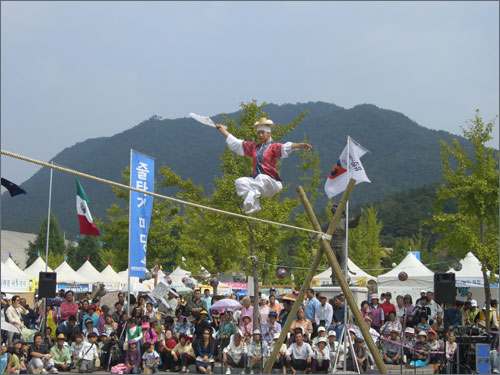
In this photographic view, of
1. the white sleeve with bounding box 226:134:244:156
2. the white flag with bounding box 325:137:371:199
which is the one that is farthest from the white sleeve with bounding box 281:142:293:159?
the white flag with bounding box 325:137:371:199

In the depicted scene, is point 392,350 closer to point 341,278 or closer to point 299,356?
point 299,356

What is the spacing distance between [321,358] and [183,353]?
85.6 inches

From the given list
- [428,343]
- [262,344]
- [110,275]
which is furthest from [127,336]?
[110,275]

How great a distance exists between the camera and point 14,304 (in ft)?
37.0

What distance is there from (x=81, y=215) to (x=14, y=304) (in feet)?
6.27

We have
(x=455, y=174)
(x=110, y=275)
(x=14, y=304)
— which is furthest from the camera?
(x=110, y=275)

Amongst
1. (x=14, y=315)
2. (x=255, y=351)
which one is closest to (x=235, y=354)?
(x=255, y=351)

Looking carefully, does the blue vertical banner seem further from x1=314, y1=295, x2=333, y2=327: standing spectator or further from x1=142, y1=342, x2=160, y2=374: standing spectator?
x1=314, y1=295, x2=333, y2=327: standing spectator

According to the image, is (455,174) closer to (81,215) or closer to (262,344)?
(262,344)

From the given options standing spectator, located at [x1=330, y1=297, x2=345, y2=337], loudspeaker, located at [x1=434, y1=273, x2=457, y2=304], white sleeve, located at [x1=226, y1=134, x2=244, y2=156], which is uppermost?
white sleeve, located at [x1=226, y1=134, x2=244, y2=156]

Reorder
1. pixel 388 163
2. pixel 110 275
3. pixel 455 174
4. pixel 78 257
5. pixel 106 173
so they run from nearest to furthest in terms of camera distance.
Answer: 1. pixel 455 174
2. pixel 110 275
3. pixel 78 257
4. pixel 388 163
5. pixel 106 173

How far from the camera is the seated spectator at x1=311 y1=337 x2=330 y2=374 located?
9.51 metres

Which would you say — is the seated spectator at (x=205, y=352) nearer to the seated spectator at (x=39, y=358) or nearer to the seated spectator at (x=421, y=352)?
the seated spectator at (x=39, y=358)

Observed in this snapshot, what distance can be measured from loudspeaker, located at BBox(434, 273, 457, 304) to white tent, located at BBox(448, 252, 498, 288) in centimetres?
790
